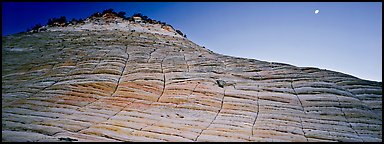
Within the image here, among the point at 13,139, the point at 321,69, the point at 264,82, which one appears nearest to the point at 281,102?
the point at 264,82

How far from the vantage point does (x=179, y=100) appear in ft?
21.4

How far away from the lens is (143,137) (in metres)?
4.86

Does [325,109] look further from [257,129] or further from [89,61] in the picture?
[89,61]

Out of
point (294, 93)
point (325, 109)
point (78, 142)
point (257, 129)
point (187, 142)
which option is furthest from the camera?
point (294, 93)

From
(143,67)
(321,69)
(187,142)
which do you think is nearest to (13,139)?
(187,142)

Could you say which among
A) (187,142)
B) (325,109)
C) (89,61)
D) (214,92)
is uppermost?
(89,61)

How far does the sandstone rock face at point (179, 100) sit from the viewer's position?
16.7ft

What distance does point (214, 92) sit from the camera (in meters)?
6.84

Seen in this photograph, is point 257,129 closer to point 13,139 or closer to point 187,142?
point 187,142

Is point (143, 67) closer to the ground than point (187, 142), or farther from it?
farther from it

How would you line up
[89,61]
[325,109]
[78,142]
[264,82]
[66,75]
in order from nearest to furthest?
1. [78,142]
2. [325,109]
3. [264,82]
4. [66,75]
5. [89,61]

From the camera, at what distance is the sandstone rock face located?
5.09 m

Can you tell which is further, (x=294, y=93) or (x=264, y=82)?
(x=264, y=82)

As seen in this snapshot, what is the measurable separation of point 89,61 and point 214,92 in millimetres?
4293
